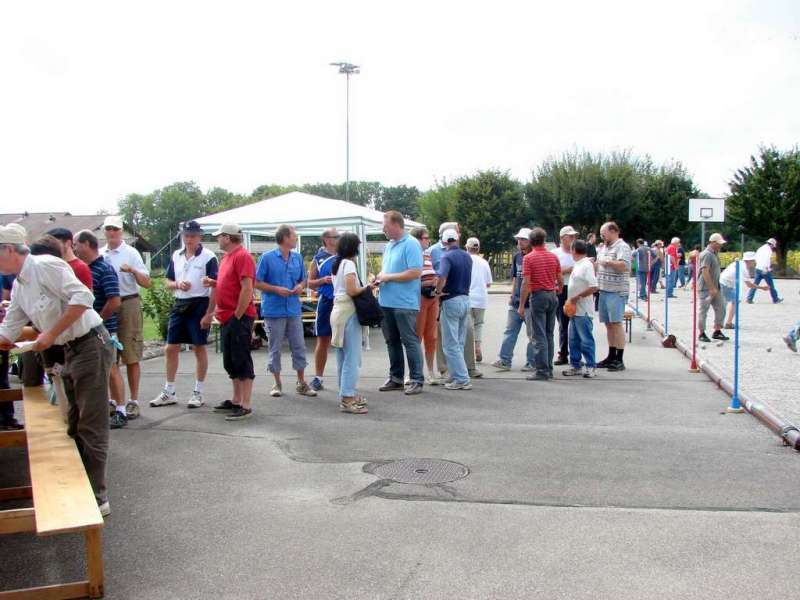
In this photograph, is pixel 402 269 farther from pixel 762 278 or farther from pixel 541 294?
pixel 762 278

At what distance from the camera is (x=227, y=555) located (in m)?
4.21

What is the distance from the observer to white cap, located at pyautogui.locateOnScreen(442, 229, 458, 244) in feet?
30.6

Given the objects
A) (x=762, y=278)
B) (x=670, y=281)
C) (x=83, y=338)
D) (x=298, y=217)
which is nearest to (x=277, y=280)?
(x=83, y=338)

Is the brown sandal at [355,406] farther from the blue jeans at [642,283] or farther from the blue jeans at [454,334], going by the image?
the blue jeans at [642,283]

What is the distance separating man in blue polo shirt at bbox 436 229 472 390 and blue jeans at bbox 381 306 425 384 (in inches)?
18.9

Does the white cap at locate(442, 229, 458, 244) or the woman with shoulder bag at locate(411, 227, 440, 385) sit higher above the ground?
the white cap at locate(442, 229, 458, 244)

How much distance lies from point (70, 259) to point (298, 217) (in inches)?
346

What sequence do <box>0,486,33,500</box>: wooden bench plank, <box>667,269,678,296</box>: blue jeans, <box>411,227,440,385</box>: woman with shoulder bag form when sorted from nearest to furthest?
<box>0,486,33,500</box>: wooden bench plank < <box>411,227,440,385</box>: woman with shoulder bag < <box>667,269,678,296</box>: blue jeans

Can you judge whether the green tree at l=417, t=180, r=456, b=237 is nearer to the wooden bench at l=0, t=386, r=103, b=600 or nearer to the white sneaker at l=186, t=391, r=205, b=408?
the white sneaker at l=186, t=391, r=205, b=408

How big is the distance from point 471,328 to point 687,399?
2872 millimetres

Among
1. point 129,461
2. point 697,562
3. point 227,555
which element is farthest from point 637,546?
point 129,461

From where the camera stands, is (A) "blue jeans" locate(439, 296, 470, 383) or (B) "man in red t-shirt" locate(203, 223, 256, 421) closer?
(B) "man in red t-shirt" locate(203, 223, 256, 421)

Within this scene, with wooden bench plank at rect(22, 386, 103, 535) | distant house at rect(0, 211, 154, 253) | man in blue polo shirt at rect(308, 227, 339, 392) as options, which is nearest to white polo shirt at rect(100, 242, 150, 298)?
man in blue polo shirt at rect(308, 227, 339, 392)

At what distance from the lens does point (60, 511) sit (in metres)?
3.62
